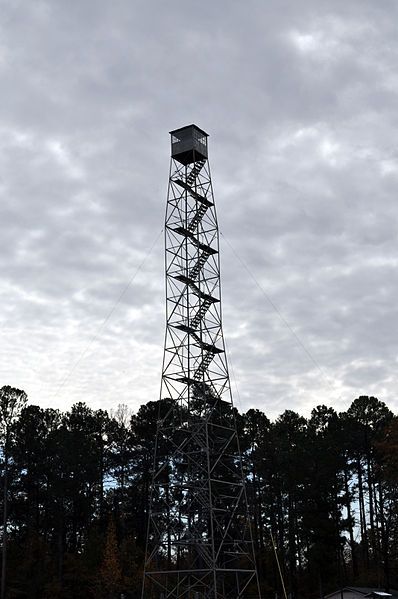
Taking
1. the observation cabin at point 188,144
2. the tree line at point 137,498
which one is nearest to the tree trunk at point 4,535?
the tree line at point 137,498

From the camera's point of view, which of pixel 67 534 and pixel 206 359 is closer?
pixel 206 359

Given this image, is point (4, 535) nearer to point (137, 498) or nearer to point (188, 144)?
point (137, 498)

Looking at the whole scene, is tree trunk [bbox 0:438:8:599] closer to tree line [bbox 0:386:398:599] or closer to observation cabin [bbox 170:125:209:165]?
tree line [bbox 0:386:398:599]

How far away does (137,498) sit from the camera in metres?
70.1

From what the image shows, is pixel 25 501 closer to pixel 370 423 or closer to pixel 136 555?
pixel 136 555

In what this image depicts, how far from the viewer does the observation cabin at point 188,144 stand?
45.6 m

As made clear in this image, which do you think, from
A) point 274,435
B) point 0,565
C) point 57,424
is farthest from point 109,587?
point 274,435

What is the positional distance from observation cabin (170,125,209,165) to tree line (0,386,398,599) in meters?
25.0

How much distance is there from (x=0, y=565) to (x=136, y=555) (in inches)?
415

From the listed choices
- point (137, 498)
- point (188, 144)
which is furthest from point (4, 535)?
point (188, 144)

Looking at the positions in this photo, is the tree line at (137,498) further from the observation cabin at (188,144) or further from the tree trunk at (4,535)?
the observation cabin at (188,144)

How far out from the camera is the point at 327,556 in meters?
60.3

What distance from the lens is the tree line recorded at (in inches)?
2345

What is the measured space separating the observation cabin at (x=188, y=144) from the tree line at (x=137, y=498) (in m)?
25.0
